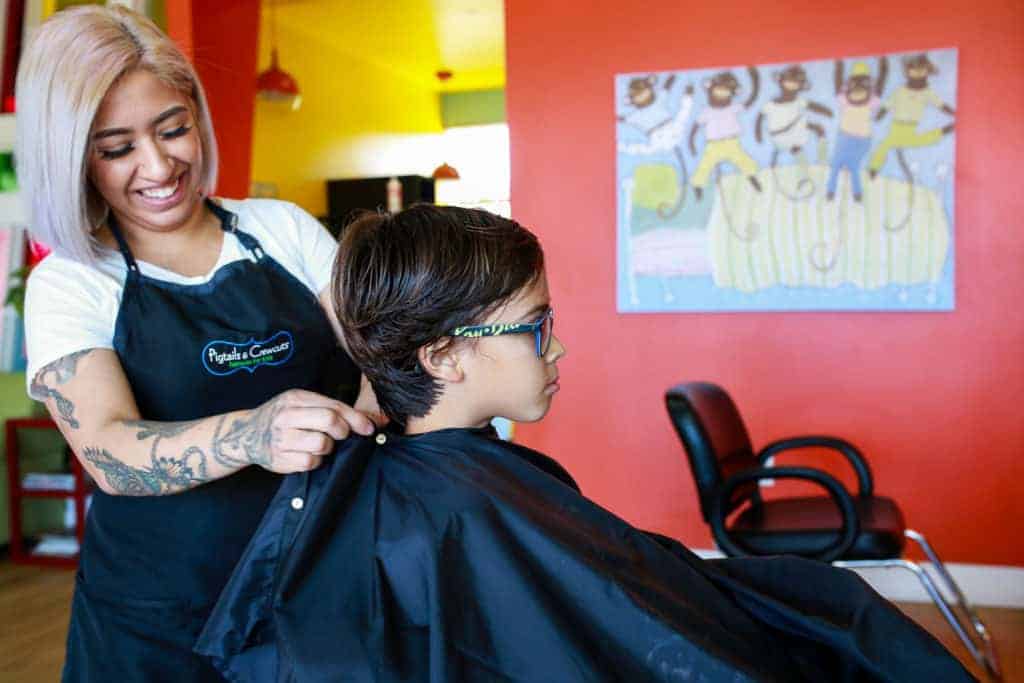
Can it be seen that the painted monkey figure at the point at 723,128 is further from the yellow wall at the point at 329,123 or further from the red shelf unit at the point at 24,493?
the yellow wall at the point at 329,123

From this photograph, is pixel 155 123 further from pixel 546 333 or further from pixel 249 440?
pixel 546 333

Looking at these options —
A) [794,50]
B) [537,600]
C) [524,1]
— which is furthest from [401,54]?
[537,600]

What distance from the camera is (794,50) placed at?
2.93 m

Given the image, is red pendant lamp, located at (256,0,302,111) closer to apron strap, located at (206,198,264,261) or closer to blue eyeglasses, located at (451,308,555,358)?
apron strap, located at (206,198,264,261)

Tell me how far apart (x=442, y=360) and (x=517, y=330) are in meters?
0.11

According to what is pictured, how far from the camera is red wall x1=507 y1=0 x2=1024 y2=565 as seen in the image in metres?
2.80

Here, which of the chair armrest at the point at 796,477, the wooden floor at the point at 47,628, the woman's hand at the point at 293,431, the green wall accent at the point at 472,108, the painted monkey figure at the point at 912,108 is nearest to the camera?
the woman's hand at the point at 293,431

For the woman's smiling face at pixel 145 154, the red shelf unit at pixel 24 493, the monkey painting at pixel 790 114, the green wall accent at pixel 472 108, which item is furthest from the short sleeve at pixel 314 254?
the green wall accent at pixel 472 108

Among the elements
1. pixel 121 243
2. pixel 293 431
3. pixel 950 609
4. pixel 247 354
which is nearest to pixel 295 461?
pixel 293 431

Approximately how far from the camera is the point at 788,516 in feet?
7.84

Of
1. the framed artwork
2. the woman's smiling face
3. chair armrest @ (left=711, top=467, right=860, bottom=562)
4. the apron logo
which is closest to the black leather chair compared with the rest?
chair armrest @ (left=711, top=467, right=860, bottom=562)

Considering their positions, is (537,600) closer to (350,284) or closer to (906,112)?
(350,284)

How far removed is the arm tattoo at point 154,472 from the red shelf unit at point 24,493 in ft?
9.40

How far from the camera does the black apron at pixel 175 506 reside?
44.5 inches
